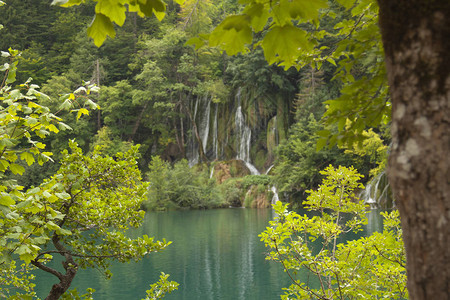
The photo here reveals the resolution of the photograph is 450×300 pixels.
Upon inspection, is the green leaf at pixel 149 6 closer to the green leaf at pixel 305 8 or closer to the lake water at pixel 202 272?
the green leaf at pixel 305 8

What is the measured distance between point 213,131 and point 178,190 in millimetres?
7064

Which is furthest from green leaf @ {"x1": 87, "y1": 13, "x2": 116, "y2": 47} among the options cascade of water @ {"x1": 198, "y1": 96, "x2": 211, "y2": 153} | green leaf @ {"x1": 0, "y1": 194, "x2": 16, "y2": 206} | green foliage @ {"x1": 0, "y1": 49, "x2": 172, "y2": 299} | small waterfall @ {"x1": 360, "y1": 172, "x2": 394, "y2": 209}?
cascade of water @ {"x1": 198, "y1": 96, "x2": 211, "y2": 153}

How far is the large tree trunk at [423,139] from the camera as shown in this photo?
2.85 feet

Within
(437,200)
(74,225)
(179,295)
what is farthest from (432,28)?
(179,295)

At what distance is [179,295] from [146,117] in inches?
1002

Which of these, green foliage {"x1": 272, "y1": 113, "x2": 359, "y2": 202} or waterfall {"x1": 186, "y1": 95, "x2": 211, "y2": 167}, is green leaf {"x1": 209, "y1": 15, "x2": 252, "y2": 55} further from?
waterfall {"x1": 186, "y1": 95, "x2": 211, "y2": 167}

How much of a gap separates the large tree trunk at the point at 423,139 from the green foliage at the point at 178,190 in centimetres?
2492

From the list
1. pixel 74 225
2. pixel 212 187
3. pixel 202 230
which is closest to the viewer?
pixel 74 225

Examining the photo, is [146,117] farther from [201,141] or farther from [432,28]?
[432,28]

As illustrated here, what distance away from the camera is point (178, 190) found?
26.0 m

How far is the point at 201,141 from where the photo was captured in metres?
31.8

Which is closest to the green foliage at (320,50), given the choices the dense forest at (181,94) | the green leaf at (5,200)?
the green leaf at (5,200)

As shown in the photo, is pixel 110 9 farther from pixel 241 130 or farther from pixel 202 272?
pixel 241 130

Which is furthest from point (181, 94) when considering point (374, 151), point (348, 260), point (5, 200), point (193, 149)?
point (5, 200)
